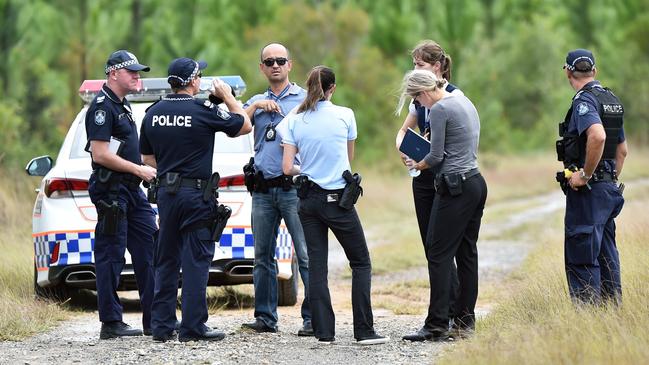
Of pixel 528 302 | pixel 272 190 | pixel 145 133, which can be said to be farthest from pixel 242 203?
pixel 528 302

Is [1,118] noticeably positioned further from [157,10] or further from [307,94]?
[157,10]

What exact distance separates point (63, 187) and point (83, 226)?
33 centimetres

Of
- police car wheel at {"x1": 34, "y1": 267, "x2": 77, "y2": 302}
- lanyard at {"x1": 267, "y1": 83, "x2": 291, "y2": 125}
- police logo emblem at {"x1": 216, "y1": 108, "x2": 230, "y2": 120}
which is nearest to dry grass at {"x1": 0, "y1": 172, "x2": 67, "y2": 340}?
police car wheel at {"x1": 34, "y1": 267, "x2": 77, "y2": 302}

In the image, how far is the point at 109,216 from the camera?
809cm

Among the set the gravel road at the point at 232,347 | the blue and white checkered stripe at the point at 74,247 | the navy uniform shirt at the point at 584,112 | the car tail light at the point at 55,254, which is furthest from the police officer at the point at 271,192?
the navy uniform shirt at the point at 584,112

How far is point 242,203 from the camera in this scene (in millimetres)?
9102

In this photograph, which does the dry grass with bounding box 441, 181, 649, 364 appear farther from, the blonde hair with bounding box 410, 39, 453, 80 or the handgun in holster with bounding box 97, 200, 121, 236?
the handgun in holster with bounding box 97, 200, 121, 236

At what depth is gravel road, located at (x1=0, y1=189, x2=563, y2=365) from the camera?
7.05 m

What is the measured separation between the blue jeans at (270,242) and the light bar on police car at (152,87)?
110 centimetres

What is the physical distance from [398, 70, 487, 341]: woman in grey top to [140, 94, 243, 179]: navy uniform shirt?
1148 mm

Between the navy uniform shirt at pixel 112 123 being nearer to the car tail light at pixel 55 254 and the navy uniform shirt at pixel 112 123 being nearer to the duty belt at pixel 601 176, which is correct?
the car tail light at pixel 55 254

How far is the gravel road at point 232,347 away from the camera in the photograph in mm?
7055

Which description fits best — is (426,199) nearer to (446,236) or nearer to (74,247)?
(446,236)

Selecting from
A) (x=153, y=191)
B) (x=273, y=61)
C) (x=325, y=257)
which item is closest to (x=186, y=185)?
(x=153, y=191)
